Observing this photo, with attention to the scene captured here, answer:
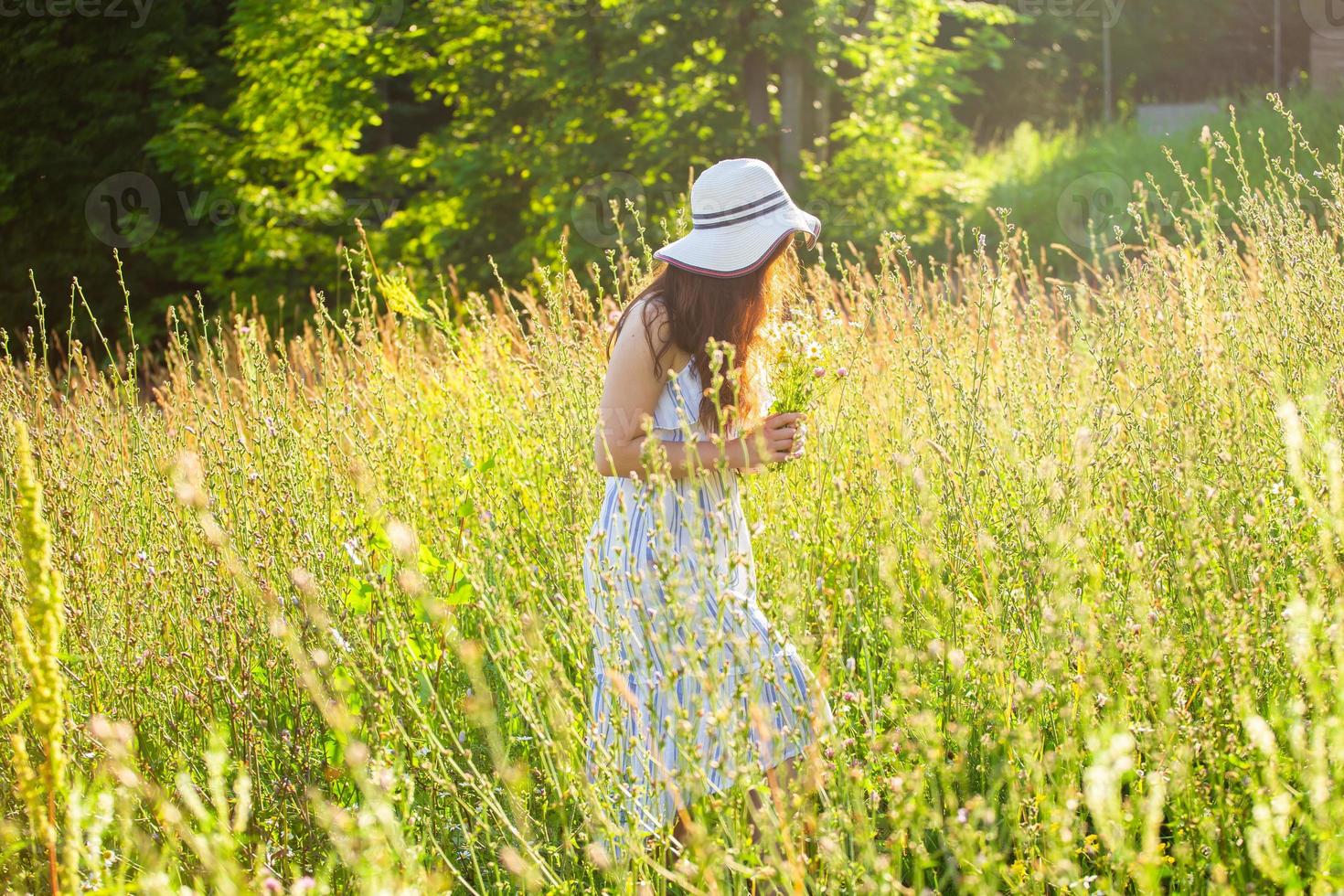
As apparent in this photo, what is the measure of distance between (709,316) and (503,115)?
9.28 m

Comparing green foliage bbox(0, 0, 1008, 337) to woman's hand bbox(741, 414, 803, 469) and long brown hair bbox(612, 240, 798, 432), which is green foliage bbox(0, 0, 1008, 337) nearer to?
long brown hair bbox(612, 240, 798, 432)

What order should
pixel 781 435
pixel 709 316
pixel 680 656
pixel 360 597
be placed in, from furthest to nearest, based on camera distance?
pixel 360 597
pixel 709 316
pixel 781 435
pixel 680 656

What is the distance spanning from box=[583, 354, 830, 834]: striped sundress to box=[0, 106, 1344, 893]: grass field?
0.08 meters

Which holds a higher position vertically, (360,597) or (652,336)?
(652,336)

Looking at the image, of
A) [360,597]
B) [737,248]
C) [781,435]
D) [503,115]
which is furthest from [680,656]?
[503,115]

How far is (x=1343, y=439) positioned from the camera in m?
2.37

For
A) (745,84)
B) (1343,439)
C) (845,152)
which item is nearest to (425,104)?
(745,84)

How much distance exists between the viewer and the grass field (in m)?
1.59

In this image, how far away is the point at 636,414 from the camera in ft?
7.88

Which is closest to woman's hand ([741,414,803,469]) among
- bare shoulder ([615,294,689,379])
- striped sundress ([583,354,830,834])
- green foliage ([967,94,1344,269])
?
striped sundress ([583,354,830,834])

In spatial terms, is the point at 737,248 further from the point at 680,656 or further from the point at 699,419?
the point at 680,656

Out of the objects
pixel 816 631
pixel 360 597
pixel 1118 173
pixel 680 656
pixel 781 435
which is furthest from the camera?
pixel 1118 173

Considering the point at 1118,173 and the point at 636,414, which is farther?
the point at 1118,173

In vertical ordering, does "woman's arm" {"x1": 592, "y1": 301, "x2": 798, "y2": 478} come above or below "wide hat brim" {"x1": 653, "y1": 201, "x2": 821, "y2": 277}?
below
